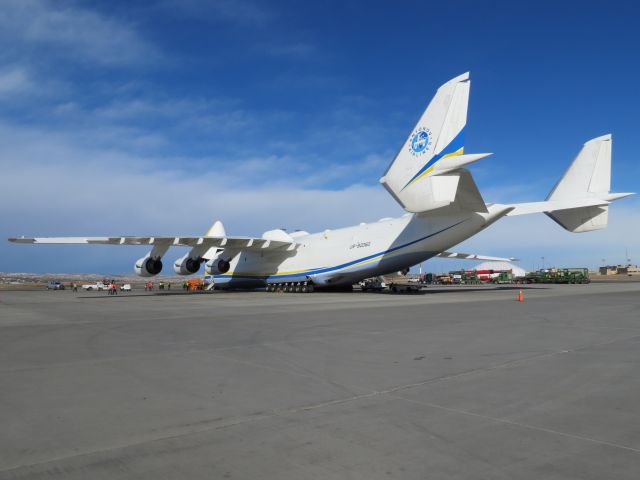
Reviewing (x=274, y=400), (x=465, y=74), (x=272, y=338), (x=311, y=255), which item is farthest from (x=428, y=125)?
(x=274, y=400)

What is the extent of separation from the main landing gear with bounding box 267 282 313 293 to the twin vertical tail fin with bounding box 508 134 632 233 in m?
13.0

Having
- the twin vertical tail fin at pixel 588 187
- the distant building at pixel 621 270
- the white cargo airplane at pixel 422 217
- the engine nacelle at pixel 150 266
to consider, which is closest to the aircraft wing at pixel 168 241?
the white cargo airplane at pixel 422 217

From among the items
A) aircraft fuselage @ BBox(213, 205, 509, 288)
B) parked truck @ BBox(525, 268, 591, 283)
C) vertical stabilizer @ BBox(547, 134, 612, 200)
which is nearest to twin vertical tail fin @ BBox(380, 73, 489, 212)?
aircraft fuselage @ BBox(213, 205, 509, 288)

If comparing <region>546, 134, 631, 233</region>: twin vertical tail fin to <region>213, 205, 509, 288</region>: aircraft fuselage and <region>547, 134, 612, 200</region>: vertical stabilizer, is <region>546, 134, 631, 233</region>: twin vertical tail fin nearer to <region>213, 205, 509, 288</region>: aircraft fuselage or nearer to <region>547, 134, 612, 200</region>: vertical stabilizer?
<region>547, 134, 612, 200</region>: vertical stabilizer

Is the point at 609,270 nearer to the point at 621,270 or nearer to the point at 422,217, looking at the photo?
the point at 621,270

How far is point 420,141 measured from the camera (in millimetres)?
19734

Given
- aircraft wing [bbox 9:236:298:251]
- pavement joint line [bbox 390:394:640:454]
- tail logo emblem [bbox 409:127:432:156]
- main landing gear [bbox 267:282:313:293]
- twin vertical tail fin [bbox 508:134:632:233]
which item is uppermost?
tail logo emblem [bbox 409:127:432:156]

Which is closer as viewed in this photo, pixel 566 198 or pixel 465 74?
pixel 465 74

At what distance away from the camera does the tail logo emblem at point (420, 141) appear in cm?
1950

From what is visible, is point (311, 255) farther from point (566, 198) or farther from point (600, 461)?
point (600, 461)

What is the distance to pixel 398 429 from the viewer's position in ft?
11.5

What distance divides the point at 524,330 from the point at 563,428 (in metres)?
5.66

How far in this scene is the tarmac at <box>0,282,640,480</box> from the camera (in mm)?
2906

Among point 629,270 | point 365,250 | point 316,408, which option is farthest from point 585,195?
point 629,270
